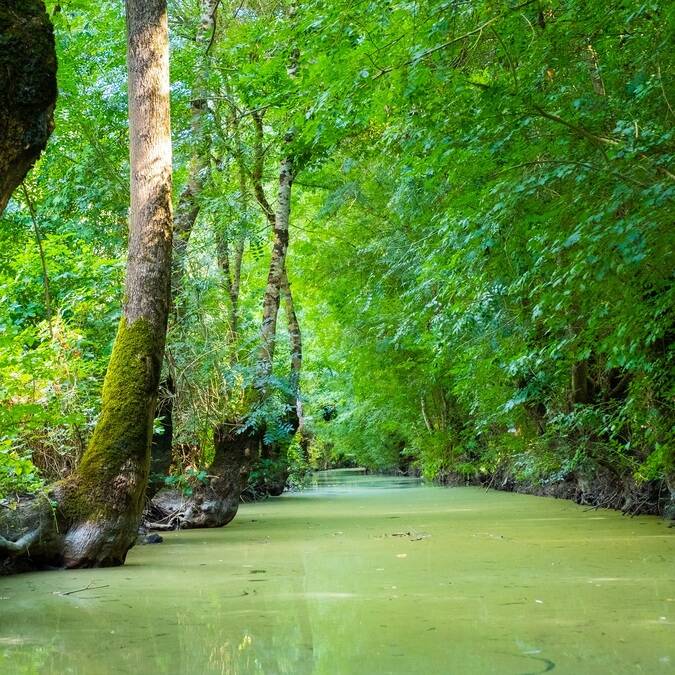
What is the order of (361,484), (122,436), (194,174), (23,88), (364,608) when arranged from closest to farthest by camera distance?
1. (23,88)
2. (364,608)
3. (122,436)
4. (194,174)
5. (361,484)

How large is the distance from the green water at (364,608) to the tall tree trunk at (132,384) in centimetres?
36

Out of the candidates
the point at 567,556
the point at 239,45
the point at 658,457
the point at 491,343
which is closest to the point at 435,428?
the point at 491,343

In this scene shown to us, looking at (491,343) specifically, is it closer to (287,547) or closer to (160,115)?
(287,547)

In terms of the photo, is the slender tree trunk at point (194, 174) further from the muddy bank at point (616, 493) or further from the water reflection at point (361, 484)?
the water reflection at point (361, 484)

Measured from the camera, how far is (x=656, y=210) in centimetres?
491

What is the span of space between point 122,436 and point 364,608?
3.13 metres

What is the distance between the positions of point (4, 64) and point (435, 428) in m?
19.9

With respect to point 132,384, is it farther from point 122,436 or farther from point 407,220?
point 407,220

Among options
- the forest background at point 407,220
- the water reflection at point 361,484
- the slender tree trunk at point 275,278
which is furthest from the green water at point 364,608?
the water reflection at point 361,484

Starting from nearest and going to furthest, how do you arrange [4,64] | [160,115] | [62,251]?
[4,64] < [160,115] < [62,251]

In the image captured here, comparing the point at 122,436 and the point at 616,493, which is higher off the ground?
the point at 122,436

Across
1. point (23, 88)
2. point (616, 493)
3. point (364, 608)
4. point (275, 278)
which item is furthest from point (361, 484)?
point (23, 88)

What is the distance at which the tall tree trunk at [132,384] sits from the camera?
631 cm

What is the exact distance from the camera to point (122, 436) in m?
6.59
